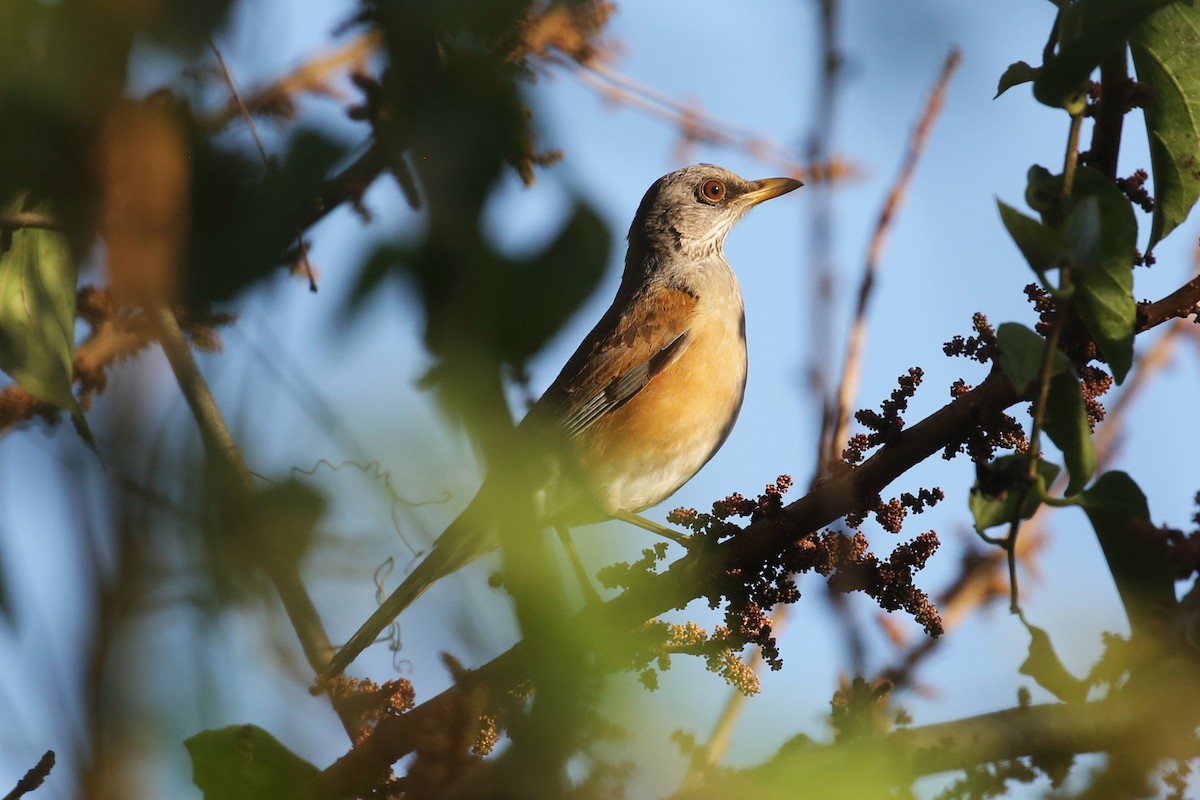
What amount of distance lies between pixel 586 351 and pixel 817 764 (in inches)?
211

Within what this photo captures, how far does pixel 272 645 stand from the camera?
2641 mm

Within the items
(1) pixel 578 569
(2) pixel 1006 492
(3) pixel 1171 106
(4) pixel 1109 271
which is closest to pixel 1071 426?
(2) pixel 1006 492

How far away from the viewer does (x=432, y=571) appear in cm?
394

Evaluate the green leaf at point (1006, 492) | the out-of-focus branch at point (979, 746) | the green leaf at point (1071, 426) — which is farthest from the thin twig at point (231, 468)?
the green leaf at point (1071, 426)

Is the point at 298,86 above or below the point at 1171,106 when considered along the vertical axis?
above

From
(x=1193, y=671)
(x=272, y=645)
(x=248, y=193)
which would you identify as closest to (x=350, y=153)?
(x=248, y=193)

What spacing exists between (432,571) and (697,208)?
4536 mm

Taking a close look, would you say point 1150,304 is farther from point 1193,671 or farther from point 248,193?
point 248,193

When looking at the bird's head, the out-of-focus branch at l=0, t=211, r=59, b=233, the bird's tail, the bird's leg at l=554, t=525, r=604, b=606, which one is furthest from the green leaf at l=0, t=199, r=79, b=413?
the bird's head

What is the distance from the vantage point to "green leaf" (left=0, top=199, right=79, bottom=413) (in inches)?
118

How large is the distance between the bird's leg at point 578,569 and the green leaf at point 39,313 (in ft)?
4.24

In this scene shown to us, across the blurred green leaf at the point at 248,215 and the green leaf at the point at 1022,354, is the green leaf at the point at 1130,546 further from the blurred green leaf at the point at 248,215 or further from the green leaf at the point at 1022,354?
the blurred green leaf at the point at 248,215

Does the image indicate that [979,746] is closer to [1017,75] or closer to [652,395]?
[1017,75]

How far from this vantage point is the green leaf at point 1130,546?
2199mm
